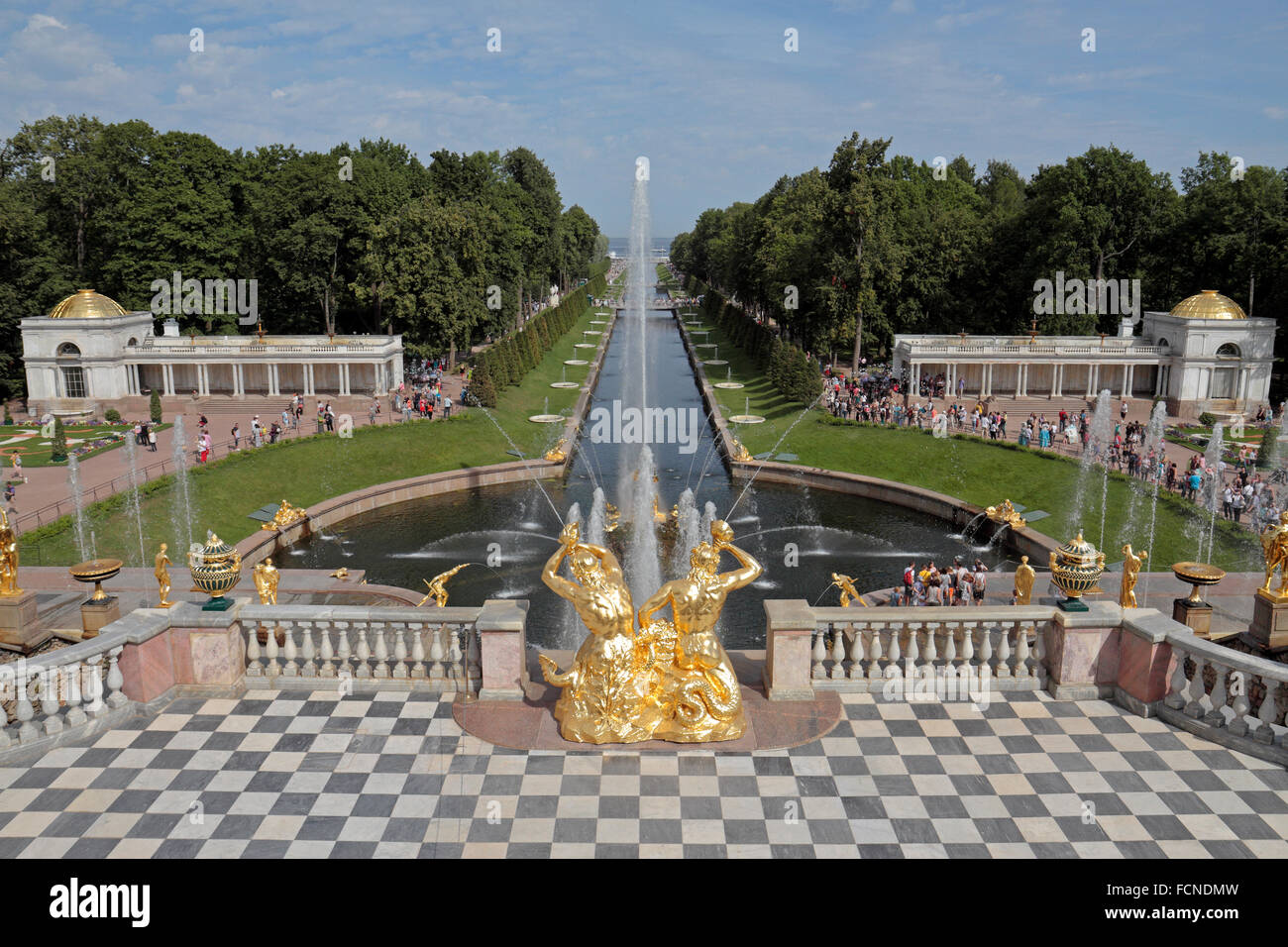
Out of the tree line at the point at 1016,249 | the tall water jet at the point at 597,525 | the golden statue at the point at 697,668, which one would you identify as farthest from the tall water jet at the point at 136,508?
the tree line at the point at 1016,249

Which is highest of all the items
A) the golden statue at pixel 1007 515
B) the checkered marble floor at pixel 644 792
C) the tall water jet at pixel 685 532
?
the checkered marble floor at pixel 644 792

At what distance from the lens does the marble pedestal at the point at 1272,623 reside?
58.4ft

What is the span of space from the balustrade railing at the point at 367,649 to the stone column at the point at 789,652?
4.06m

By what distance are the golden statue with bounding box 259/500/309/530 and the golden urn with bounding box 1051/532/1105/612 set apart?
2850cm

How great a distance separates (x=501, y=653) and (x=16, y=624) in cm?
1148

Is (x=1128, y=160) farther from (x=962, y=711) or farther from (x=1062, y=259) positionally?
(x=962, y=711)

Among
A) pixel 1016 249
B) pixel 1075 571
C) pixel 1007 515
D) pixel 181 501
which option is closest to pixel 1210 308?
pixel 1016 249

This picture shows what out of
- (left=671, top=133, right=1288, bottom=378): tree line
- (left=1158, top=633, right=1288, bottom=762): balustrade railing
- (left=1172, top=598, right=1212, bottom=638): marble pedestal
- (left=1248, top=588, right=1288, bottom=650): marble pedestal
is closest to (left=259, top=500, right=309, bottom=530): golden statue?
(left=1172, top=598, right=1212, bottom=638): marble pedestal

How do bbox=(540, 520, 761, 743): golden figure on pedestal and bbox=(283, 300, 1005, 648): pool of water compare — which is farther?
bbox=(283, 300, 1005, 648): pool of water

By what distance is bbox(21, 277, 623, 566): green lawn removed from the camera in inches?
1362

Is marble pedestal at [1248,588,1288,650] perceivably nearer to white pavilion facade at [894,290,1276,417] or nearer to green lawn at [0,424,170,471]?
green lawn at [0,424,170,471]

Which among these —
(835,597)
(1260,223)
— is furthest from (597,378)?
(835,597)

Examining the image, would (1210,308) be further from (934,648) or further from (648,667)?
(648,667)

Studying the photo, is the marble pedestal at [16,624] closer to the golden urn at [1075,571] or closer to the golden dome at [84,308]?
the golden urn at [1075,571]
